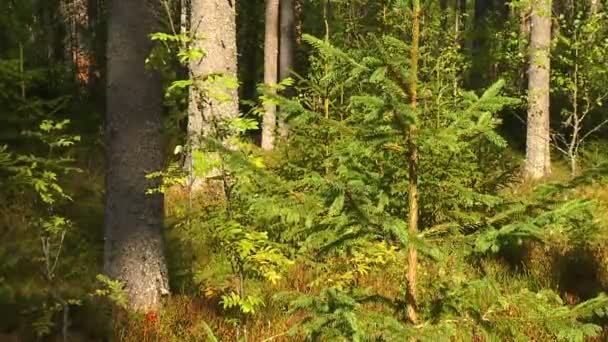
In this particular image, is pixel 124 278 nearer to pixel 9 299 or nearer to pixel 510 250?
pixel 9 299

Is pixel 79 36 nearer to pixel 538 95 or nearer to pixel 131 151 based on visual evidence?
pixel 538 95

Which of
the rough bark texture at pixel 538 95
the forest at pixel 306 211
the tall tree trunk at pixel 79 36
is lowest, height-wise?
the forest at pixel 306 211

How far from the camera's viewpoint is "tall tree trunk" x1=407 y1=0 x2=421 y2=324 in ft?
10.5

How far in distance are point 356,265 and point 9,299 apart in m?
3.50

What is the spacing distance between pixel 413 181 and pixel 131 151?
3186 mm

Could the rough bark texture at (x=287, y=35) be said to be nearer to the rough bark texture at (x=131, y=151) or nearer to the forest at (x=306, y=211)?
the forest at (x=306, y=211)

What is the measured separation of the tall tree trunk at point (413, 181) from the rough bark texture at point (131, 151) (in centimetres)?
312

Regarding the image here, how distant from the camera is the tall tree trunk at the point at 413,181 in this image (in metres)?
3.21

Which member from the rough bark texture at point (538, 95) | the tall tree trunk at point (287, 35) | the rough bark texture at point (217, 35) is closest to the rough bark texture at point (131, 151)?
the rough bark texture at point (217, 35)

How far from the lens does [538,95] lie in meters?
11.8

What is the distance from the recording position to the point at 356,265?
6840 mm

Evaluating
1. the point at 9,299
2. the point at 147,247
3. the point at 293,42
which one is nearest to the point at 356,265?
the point at 147,247

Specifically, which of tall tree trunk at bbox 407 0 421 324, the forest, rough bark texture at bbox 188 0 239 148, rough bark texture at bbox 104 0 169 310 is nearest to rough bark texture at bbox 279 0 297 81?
the forest

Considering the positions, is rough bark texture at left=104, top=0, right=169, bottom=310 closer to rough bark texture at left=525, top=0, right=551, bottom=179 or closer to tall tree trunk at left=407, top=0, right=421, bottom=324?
tall tree trunk at left=407, top=0, right=421, bottom=324
